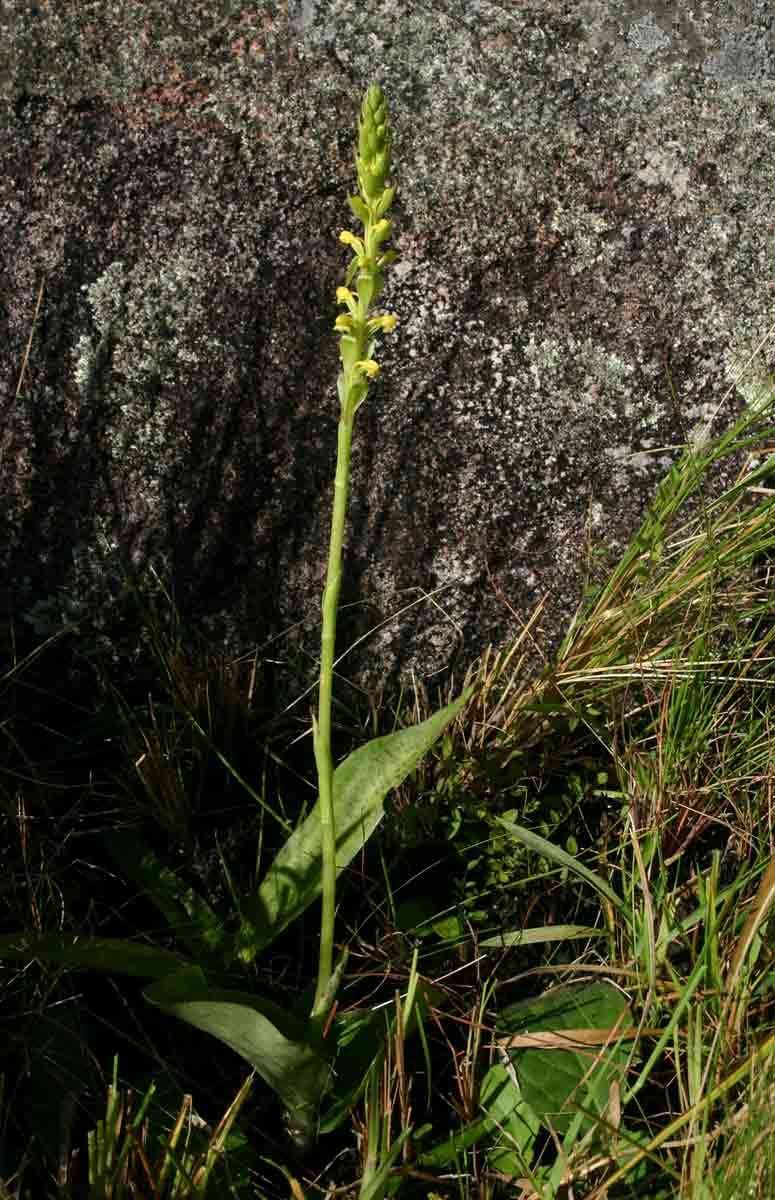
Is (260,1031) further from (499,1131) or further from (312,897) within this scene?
(499,1131)

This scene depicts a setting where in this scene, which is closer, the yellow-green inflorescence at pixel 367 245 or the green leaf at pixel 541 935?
the yellow-green inflorescence at pixel 367 245

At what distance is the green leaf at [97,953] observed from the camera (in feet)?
4.44

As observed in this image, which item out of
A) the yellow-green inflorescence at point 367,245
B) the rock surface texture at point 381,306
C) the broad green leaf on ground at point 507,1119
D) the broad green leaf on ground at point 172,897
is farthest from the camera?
the rock surface texture at point 381,306

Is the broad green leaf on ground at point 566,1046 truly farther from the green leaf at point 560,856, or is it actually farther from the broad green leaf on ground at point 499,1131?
the green leaf at point 560,856

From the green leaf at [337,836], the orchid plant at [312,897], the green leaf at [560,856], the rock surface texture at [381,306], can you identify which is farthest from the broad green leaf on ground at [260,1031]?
the rock surface texture at [381,306]

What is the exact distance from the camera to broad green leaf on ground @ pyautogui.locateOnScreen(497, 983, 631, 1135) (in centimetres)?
147

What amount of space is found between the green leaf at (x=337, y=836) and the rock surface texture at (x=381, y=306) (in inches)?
13.9

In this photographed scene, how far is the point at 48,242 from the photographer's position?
1851mm

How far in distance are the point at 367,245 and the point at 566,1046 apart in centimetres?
107

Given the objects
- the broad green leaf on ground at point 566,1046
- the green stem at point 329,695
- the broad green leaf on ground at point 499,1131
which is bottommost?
the broad green leaf on ground at point 499,1131

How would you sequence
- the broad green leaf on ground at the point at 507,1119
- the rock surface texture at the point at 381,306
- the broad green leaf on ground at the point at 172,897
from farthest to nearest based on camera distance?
the rock surface texture at the point at 381,306
the broad green leaf on ground at the point at 172,897
the broad green leaf on ground at the point at 507,1119

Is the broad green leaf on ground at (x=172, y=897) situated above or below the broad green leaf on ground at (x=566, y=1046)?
Result: above

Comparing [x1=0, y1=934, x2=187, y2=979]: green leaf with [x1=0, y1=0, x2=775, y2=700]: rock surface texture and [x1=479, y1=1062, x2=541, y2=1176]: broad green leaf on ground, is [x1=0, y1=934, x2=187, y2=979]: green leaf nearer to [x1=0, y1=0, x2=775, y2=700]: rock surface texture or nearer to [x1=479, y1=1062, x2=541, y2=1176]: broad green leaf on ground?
[x1=479, y1=1062, x2=541, y2=1176]: broad green leaf on ground

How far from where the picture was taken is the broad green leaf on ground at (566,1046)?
1.47 metres
